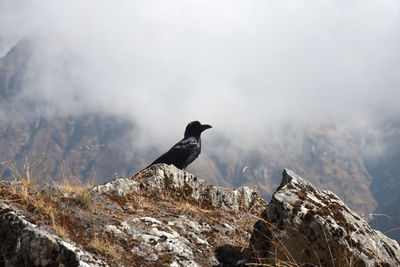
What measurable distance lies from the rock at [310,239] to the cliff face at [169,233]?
0.04ft

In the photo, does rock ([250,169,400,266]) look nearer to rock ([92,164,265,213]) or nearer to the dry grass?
the dry grass

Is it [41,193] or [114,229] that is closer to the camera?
[114,229]

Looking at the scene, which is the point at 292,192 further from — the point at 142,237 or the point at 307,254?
the point at 142,237

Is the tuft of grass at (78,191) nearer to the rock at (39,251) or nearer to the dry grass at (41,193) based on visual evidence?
the dry grass at (41,193)

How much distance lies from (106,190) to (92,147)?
4.47 feet

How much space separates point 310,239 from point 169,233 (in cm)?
185

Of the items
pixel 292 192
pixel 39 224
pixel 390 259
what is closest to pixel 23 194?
pixel 39 224

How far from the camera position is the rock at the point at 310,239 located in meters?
3.98

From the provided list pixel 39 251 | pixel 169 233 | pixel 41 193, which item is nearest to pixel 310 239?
pixel 169 233

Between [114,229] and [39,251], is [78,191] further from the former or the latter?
[39,251]

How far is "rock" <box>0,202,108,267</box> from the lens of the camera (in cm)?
371

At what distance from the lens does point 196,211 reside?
20.1 ft

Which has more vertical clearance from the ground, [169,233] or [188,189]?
[188,189]

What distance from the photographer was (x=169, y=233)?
4.91 m
